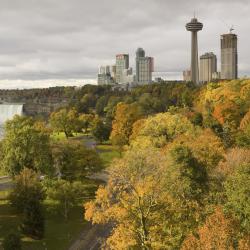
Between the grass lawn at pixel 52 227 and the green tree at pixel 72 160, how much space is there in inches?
184

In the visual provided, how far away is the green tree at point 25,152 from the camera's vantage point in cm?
5319

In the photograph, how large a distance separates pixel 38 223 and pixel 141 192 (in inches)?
660

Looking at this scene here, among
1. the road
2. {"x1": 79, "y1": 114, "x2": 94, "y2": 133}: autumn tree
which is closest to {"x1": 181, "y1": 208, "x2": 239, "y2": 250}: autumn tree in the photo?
the road

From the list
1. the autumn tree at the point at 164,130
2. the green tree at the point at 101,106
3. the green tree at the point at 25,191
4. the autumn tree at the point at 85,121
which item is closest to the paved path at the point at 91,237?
the green tree at the point at 25,191

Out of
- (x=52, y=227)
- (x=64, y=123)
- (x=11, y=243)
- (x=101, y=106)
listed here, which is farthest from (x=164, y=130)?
(x=101, y=106)

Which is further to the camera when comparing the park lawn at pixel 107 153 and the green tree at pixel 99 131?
the green tree at pixel 99 131

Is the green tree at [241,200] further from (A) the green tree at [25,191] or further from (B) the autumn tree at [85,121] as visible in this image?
(B) the autumn tree at [85,121]

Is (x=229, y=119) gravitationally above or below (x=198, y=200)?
above

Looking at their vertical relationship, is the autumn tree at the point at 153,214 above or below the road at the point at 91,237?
above

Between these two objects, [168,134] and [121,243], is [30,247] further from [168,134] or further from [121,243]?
[168,134]

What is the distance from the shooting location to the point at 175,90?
150 metres

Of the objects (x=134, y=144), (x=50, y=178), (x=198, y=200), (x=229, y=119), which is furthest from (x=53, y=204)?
(x=229, y=119)

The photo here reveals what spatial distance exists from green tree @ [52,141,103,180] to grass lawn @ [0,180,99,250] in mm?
4684

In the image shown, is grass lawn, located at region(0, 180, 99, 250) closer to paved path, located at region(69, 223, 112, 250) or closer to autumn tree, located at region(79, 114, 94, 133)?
→ paved path, located at region(69, 223, 112, 250)
